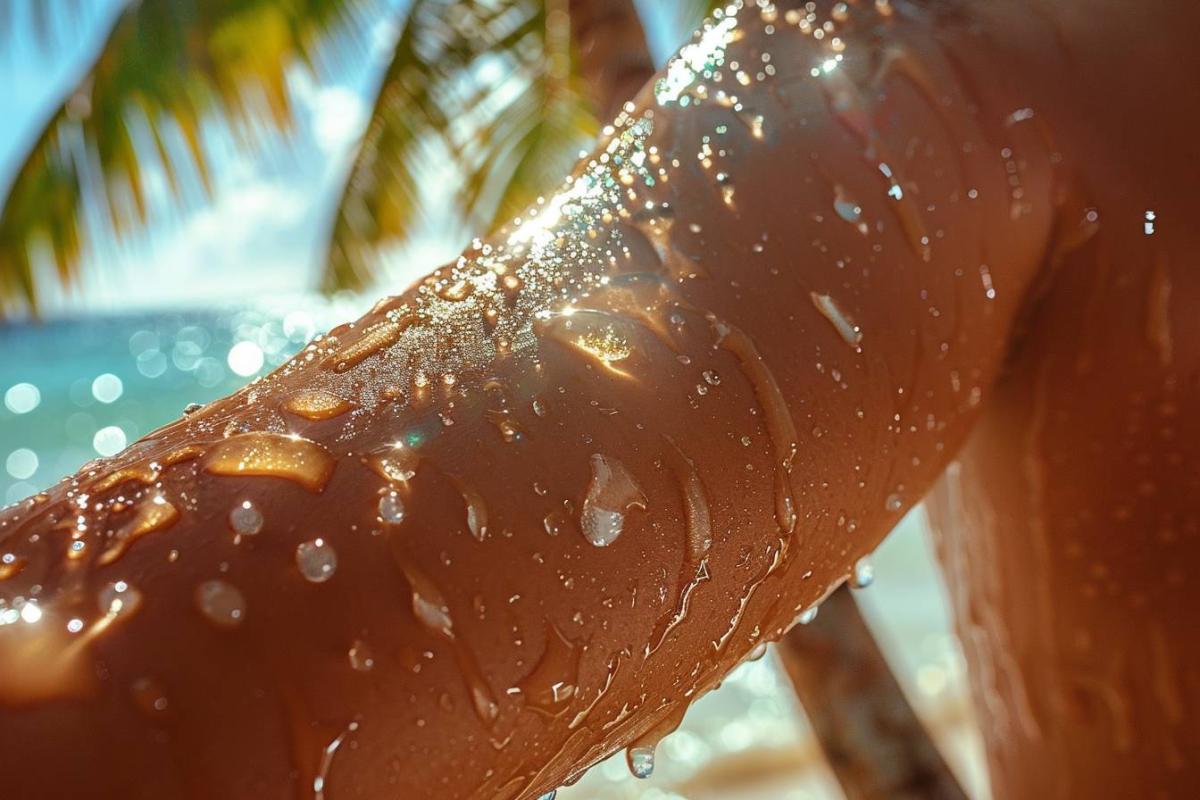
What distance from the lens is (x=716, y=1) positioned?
3285 millimetres

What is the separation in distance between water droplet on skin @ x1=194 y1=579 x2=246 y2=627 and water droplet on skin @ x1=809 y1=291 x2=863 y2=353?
0.77ft

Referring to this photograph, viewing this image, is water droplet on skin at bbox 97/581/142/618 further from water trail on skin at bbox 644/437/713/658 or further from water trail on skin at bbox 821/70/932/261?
water trail on skin at bbox 821/70/932/261

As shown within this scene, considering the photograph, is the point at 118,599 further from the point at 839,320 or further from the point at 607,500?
the point at 839,320

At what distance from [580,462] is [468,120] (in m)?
3.80

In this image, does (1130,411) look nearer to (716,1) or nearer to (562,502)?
(562,502)

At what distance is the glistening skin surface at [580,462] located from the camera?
0.30 m

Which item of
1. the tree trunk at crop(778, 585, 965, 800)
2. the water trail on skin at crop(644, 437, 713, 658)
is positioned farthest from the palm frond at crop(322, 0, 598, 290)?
the water trail on skin at crop(644, 437, 713, 658)

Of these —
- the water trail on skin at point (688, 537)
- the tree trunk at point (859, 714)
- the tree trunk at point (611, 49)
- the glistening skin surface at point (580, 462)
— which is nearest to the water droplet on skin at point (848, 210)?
the glistening skin surface at point (580, 462)

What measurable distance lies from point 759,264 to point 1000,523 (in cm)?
26

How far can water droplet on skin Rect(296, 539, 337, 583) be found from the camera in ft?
1.03

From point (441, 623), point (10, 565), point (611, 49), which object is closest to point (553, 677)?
point (441, 623)

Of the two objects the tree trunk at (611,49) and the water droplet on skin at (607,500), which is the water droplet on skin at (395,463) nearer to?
the water droplet on skin at (607,500)

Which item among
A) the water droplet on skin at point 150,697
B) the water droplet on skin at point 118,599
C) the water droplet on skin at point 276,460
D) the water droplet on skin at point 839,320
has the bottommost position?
the water droplet on skin at point 150,697

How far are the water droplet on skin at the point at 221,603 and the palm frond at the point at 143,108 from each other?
3.86 metres
